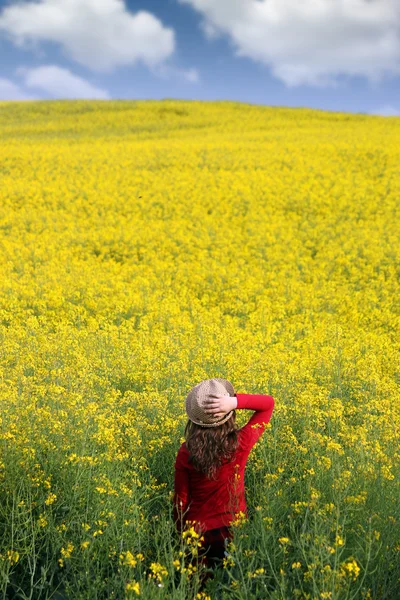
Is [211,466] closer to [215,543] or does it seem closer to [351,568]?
[215,543]

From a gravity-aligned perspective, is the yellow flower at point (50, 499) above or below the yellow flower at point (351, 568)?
below

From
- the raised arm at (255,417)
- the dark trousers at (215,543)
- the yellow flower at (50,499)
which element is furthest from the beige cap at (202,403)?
the yellow flower at (50,499)

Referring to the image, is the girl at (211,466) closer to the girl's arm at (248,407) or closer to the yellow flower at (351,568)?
the girl's arm at (248,407)

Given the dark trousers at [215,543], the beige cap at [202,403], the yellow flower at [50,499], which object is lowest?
the dark trousers at [215,543]

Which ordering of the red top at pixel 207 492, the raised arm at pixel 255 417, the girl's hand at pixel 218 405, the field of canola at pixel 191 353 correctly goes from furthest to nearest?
the raised arm at pixel 255 417
the red top at pixel 207 492
the girl's hand at pixel 218 405
the field of canola at pixel 191 353

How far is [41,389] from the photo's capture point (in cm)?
461

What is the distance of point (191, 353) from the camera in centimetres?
655

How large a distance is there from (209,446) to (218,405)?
26 cm

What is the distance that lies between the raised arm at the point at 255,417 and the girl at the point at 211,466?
0.04 feet

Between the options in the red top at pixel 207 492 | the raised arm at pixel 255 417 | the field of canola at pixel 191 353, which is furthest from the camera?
the raised arm at pixel 255 417

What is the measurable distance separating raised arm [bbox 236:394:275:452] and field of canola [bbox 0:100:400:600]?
0.27 metres

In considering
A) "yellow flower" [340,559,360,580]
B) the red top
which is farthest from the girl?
"yellow flower" [340,559,360,580]

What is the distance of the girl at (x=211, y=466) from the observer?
2.98m

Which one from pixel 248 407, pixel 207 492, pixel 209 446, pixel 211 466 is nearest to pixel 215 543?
pixel 207 492
